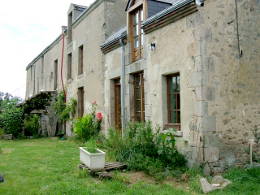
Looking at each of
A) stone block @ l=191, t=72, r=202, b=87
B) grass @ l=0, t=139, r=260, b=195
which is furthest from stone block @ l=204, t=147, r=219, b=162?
stone block @ l=191, t=72, r=202, b=87

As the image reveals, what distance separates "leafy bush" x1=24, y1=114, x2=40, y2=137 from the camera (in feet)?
51.5

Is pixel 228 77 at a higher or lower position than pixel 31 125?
higher

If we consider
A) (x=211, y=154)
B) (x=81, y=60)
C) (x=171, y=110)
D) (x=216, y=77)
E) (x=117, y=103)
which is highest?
(x=81, y=60)

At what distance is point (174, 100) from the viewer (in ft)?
25.1

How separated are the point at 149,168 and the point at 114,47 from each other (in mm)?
5654

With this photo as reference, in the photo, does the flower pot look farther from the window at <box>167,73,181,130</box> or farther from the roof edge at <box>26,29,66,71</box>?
the roof edge at <box>26,29,66,71</box>

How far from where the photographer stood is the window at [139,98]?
9242 millimetres

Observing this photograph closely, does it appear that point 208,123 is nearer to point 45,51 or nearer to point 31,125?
point 31,125

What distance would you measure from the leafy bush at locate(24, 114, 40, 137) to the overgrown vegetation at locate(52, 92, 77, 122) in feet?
4.02

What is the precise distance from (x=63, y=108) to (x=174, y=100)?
9.78 meters

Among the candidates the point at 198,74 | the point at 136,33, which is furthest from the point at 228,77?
the point at 136,33

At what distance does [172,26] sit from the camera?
7.43 m

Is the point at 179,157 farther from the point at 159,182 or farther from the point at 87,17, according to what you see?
the point at 87,17

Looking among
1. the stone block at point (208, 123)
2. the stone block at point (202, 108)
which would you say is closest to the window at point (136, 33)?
the stone block at point (202, 108)
